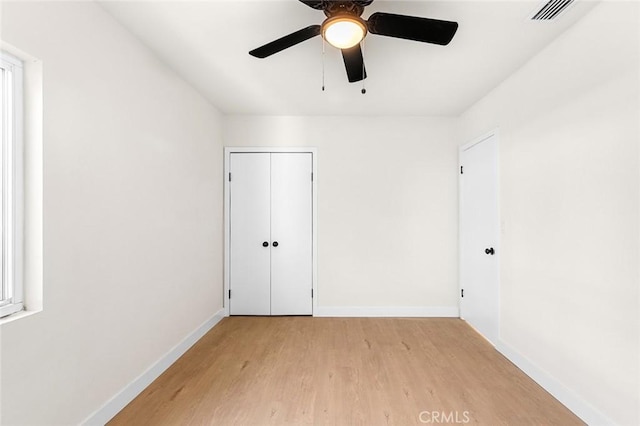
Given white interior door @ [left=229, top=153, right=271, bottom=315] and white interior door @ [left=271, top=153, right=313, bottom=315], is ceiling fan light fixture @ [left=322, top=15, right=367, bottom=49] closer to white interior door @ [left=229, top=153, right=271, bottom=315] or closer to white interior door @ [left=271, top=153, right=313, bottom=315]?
white interior door @ [left=271, top=153, right=313, bottom=315]

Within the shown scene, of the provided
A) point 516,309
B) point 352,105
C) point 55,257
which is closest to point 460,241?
point 516,309

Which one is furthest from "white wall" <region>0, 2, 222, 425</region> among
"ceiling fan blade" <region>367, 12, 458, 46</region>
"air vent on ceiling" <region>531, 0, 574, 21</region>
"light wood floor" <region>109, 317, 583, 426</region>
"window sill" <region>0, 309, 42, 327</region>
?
"air vent on ceiling" <region>531, 0, 574, 21</region>

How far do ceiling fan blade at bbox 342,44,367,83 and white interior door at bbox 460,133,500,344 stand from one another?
1589mm

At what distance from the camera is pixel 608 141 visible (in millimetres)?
1743

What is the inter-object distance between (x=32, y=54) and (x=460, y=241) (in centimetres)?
395

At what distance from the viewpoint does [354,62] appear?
198cm

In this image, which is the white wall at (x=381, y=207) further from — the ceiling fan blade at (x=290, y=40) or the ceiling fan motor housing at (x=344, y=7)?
the ceiling fan motor housing at (x=344, y=7)

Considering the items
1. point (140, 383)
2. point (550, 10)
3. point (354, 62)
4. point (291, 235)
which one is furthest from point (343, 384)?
point (550, 10)

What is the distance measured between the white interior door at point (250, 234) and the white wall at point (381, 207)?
1.23ft

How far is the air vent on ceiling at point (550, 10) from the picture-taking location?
1720mm

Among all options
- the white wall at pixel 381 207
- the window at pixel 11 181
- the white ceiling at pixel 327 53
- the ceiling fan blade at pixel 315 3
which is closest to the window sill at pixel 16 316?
the window at pixel 11 181

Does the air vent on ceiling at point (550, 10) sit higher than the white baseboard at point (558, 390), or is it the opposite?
the air vent on ceiling at point (550, 10)

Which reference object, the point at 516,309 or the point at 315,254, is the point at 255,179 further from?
the point at 516,309

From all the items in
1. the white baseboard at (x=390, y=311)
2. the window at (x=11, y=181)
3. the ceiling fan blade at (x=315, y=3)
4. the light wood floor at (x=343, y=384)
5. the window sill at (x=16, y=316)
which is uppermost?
the ceiling fan blade at (x=315, y=3)
